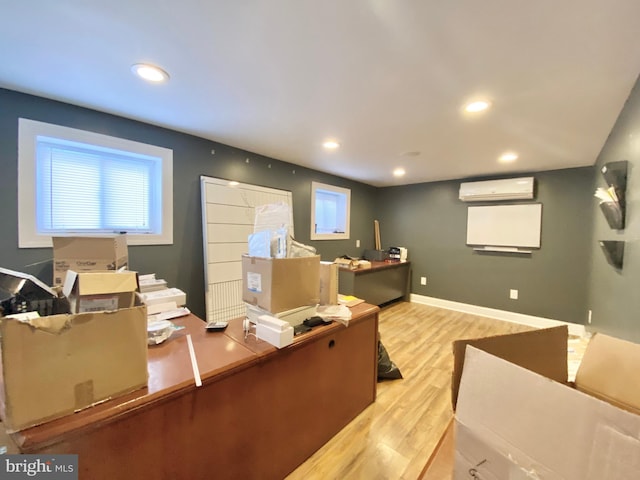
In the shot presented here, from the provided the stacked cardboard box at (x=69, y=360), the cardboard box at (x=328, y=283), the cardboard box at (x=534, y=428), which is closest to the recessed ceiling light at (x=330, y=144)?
the cardboard box at (x=328, y=283)

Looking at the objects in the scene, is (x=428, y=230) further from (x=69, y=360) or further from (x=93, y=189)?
(x=69, y=360)

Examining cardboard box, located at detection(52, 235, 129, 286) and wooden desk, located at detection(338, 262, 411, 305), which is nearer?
cardboard box, located at detection(52, 235, 129, 286)

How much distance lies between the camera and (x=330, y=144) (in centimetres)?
279

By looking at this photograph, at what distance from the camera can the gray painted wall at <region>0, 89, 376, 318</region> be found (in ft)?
5.90

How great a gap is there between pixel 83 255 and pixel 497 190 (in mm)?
4705

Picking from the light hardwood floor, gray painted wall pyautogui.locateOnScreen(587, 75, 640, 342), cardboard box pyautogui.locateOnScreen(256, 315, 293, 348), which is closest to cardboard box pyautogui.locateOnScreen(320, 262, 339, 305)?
cardboard box pyautogui.locateOnScreen(256, 315, 293, 348)

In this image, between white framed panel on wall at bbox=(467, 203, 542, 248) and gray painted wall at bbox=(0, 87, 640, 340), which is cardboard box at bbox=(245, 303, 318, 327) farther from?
white framed panel on wall at bbox=(467, 203, 542, 248)

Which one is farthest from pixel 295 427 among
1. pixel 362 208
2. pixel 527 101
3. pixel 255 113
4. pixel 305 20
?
pixel 362 208

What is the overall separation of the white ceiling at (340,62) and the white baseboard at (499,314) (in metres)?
2.51

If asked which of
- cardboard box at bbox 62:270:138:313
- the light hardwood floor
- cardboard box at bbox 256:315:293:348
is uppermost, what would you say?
cardboard box at bbox 62:270:138:313

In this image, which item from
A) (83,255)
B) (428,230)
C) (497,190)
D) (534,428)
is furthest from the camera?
(428,230)

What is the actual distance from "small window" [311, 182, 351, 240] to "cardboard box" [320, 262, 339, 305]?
2202 millimetres

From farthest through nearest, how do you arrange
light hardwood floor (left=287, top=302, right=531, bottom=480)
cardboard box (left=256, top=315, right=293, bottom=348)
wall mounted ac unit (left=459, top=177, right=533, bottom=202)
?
wall mounted ac unit (left=459, top=177, right=533, bottom=202) → light hardwood floor (left=287, top=302, right=531, bottom=480) → cardboard box (left=256, top=315, right=293, bottom=348)

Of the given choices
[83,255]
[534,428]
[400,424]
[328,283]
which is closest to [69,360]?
[83,255]
